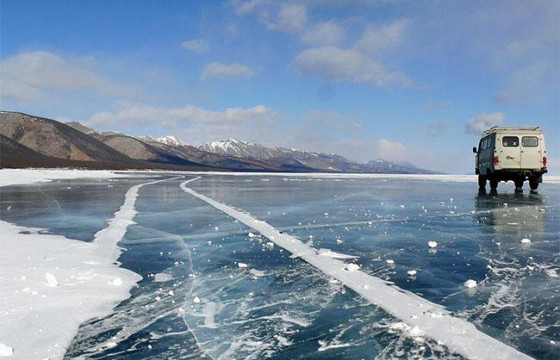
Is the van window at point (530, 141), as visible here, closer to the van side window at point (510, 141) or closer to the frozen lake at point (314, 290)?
the van side window at point (510, 141)

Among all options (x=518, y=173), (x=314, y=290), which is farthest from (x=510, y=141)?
(x=314, y=290)

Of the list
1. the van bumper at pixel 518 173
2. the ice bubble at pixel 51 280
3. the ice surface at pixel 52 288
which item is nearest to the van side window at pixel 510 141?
the van bumper at pixel 518 173

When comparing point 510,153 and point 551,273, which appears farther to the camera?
point 510,153

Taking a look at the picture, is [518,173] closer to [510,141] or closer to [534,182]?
[510,141]

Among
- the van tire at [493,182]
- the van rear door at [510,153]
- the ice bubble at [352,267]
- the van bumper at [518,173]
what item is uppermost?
the van rear door at [510,153]

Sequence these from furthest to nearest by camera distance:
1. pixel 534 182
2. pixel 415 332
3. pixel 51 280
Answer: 1. pixel 534 182
2. pixel 51 280
3. pixel 415 332

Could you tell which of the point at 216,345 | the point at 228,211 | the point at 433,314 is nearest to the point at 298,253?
the point at 433,314
